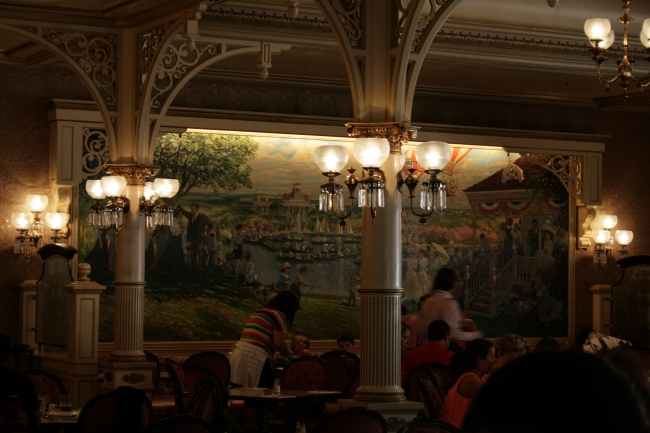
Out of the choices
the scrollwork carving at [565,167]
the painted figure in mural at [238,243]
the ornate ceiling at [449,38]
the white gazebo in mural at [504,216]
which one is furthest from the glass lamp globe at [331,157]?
the scrollwork carving at [565,167]

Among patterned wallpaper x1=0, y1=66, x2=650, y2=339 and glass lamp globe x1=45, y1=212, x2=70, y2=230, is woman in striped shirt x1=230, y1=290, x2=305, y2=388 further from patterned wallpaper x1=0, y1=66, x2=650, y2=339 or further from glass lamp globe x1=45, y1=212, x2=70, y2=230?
patterned wallpaper x1=0, y1=66, x2=650, y2=339

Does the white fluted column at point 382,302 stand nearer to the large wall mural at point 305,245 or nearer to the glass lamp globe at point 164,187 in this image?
the glass lamp globe at point 164,187

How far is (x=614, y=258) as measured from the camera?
1534cm

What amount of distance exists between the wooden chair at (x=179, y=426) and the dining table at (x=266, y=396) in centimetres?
344

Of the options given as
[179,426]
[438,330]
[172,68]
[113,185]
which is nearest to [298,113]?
[172,68]

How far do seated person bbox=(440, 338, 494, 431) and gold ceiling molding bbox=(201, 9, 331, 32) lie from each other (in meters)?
5.11

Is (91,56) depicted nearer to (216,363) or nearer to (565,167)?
(216,363)

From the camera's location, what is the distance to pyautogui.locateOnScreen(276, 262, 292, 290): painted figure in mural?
13.6m

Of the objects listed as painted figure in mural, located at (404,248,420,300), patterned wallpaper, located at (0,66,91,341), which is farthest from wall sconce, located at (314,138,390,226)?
painted figure in mural, located at (404,248,420,300)

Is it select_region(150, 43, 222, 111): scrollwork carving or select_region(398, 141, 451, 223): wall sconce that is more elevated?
select_region(150, 43, 222, 111): scrollwork carving

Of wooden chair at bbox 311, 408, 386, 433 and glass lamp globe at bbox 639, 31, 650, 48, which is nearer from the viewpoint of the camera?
wooden chair at bbox 311, 408, 386, 433

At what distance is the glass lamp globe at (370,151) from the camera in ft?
18.7

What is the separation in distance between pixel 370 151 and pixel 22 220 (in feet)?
23.7

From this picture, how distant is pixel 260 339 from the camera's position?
9023 millimetres
